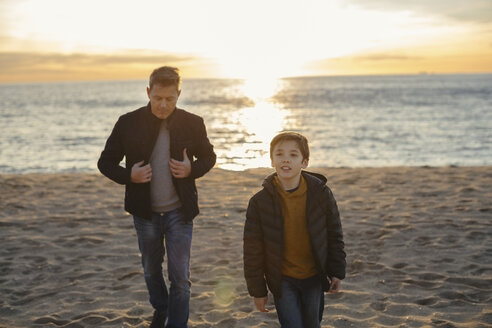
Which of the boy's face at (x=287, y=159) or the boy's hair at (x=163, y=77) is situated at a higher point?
the boy's hair at (x=163, y=77)

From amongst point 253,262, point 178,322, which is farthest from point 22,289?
point 253,262

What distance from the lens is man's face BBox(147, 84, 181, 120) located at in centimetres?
368

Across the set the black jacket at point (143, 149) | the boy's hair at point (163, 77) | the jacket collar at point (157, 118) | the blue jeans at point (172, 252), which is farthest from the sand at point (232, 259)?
the boy's hair at point (163, 77)

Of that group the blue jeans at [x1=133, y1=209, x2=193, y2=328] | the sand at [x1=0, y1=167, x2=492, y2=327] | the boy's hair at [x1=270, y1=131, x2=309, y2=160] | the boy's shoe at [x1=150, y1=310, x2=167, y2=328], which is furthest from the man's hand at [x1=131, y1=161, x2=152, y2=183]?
the sand at [x1=0, y1=167, x2=492, y2=327]

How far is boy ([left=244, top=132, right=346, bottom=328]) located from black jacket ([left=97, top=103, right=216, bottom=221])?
0.91 m

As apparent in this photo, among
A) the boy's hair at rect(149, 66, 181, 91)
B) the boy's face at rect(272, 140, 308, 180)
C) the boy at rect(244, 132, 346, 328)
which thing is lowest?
the boy at rect(244, 132, 346, 328)

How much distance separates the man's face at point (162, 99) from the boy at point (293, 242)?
1087 mm

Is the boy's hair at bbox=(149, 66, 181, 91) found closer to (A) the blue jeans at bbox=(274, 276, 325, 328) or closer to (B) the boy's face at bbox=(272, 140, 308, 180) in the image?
(B) the boy's face at bbox=(272, 140, 308, 180)

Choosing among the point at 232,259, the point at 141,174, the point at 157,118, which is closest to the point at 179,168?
the point at 141,174

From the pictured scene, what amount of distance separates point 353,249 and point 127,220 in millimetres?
3940

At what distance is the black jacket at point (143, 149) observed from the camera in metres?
3.81

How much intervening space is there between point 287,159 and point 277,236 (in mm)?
503

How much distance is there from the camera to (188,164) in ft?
12.5

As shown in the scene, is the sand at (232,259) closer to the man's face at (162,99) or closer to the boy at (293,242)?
the boy at (293,242)
